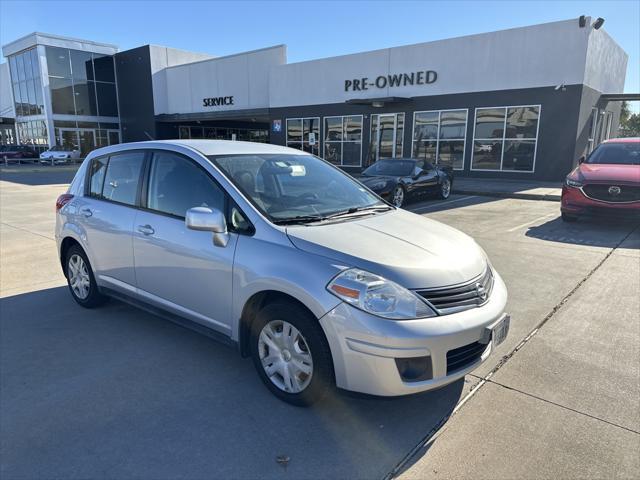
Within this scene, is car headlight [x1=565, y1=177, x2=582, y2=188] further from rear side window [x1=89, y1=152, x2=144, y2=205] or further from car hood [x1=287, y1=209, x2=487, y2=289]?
rear side window [x1=89, y1=152, x2=144, y2=205]

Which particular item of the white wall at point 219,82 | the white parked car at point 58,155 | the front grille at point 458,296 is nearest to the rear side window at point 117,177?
the front grille at point 458,296

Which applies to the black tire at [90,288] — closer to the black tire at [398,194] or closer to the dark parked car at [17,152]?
the black tire at [398,194]

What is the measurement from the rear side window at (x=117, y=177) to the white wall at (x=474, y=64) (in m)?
18.6

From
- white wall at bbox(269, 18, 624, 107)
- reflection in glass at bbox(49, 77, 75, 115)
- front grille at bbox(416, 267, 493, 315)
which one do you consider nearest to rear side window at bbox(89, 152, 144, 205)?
front grille at bbox(416, 267, 493, 315)

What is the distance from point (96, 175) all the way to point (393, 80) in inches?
789

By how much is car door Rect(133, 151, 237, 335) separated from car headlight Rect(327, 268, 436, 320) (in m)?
0.93

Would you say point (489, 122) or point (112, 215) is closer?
point (112, 215)

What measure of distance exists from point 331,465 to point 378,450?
1.00 ft

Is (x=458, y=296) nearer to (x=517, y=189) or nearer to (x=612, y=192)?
(x=612, y=192)

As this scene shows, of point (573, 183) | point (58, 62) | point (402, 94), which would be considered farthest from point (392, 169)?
point (58, 62)

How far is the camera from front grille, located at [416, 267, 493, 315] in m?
2.71

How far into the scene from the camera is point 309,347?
9.19ft

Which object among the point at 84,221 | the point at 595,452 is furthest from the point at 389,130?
the point at 595,452

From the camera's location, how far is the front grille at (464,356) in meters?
2.73
